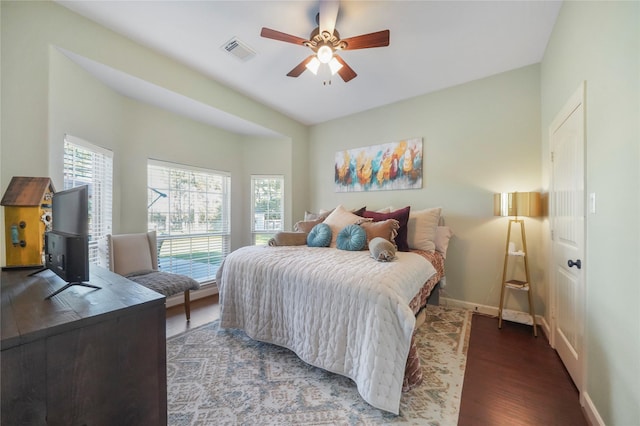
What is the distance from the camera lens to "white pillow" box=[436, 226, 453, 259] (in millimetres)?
2957

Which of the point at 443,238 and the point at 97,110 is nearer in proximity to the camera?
the point at 97,110

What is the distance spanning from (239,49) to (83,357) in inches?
105

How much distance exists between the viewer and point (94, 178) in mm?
2555

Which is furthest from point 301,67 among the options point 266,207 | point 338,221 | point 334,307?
point 266,207

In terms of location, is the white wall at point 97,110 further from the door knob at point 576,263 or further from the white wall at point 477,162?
the door knob at point 576,263

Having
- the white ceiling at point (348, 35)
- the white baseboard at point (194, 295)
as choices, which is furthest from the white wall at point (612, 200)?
the white baseboard at point (194, 295)

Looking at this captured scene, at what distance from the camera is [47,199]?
1.61 meters

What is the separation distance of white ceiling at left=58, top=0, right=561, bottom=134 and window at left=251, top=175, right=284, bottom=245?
53.4 inches

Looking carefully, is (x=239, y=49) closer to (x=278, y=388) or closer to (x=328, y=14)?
(x=328, y=14)

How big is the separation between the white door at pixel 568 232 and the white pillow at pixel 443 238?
37.1 inches

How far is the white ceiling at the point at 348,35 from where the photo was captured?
1.97 metres

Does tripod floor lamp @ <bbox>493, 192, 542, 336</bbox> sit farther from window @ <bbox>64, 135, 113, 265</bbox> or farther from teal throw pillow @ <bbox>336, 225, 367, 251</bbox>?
window @ <bbox>64, 135, 113, 265</bbox>

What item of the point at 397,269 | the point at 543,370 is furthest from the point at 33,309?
the point at 543,370

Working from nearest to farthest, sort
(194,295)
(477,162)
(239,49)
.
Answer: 1. (239,49)
2. (477,162)
3. (194,295)
